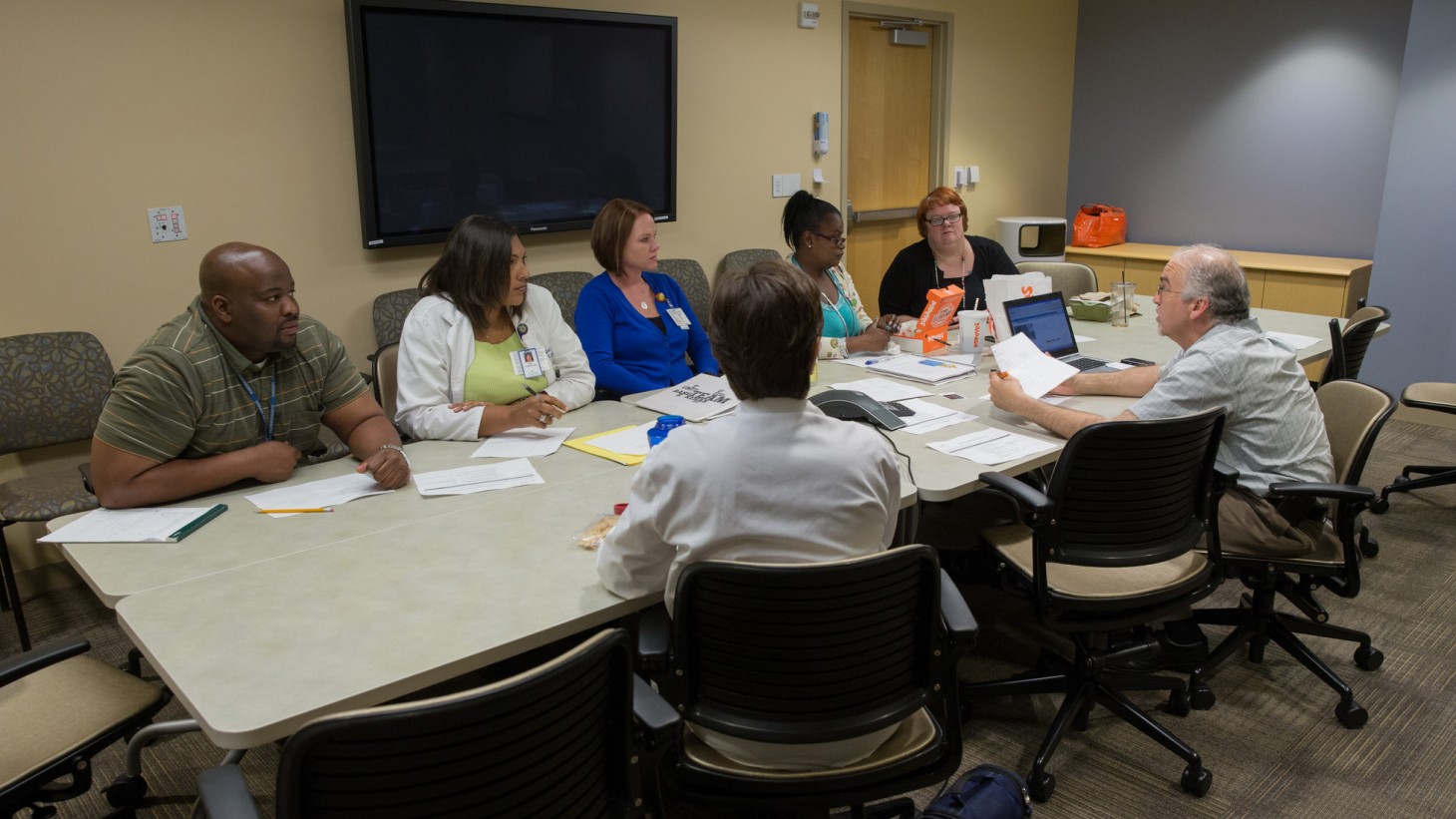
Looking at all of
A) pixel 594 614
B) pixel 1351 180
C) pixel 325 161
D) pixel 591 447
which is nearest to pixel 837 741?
pixel 594 614

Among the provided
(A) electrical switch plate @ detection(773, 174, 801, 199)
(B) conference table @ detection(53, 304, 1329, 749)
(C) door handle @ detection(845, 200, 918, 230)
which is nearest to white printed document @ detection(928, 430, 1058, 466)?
(B) conference table @ detection(53, 304, 1329, 749)

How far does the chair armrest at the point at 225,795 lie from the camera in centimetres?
119

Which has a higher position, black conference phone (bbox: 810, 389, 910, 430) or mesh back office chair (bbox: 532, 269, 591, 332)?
mesh back office chair (bbox: 532, 269, 591, 332)

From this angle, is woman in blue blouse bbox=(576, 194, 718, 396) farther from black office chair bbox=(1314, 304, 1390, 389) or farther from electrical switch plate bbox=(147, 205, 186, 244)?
black office chair bbox=(1314, 304, 1390, 389)

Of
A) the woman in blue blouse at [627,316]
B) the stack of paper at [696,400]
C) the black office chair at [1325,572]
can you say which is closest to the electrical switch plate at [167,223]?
the woman in blue blouse at [627,316]

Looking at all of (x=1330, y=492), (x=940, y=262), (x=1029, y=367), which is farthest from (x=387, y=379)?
(x=1330, y=492)

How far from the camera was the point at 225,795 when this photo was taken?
1220 mm

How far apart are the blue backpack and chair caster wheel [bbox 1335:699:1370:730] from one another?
1180mm

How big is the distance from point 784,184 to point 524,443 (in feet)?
11.0

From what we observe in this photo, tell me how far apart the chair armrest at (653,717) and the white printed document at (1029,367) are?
64.3 inches

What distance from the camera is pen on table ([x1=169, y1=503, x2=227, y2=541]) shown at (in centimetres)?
194

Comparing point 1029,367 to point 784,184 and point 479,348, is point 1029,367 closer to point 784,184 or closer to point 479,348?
point 479,348

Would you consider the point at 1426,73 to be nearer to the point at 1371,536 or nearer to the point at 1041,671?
the point at 1371,536

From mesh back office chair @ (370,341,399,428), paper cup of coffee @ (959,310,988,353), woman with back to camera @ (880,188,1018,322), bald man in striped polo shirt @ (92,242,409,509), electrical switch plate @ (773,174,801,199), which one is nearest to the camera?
bald man in striped polo shirt @ (92,242,409,509)
